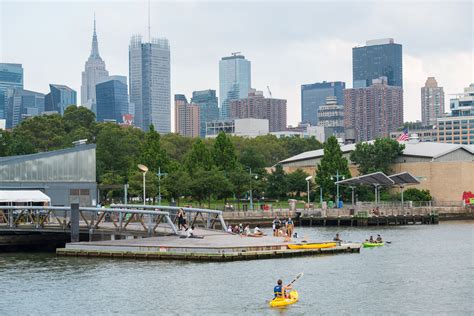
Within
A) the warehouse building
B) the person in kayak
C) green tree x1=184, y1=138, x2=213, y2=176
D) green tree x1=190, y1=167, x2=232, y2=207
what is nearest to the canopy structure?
the warehouse building

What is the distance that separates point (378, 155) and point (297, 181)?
14.5 m

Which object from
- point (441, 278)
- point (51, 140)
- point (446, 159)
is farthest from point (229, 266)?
point (51, 140)

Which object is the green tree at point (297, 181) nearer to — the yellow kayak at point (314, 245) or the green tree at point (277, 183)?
the green tree at point (277, 183)

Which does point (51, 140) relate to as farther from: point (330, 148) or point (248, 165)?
point (330, 148)

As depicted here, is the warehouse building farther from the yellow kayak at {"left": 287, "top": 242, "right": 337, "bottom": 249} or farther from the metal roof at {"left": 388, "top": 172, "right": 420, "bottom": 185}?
the metal roof at {"left": 388, "top": 172, "right": 420, "bottom": 185}

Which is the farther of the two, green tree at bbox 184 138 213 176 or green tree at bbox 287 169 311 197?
green tree at bbox 287 169 311 197

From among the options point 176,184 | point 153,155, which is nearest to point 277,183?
point 153,155

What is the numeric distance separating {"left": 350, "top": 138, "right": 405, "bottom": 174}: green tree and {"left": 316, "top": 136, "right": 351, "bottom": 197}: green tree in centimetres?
1244

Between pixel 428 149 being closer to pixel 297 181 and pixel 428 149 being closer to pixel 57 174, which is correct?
pixel 297 181

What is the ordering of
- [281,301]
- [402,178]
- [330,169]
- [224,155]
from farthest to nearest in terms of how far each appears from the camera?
[330,169] < [224,155] < [402,178] < [281,301]

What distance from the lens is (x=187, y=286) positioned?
6194 cm

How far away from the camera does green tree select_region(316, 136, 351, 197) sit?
15812 centimetres

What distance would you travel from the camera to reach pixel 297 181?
170875mm

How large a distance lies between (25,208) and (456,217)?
8330 centimetres
